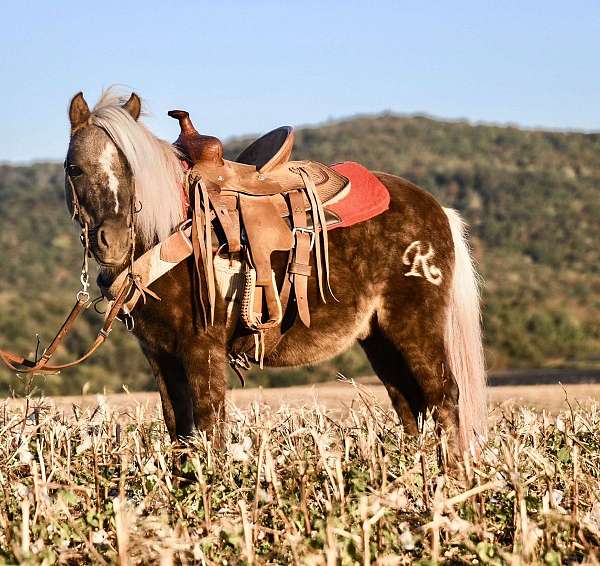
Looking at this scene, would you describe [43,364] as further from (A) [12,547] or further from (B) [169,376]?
(A) [12,547]

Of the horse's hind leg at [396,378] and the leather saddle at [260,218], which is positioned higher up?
the leather saddle at [260,218]

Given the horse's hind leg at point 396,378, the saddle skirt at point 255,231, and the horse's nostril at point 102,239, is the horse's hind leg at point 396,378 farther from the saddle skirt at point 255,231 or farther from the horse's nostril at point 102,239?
the horse's nostril at point 102,239

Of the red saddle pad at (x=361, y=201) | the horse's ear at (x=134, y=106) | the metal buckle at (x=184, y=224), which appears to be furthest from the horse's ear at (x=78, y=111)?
the red saddle pad at (x=361, y=201)

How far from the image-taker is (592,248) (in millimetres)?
42375

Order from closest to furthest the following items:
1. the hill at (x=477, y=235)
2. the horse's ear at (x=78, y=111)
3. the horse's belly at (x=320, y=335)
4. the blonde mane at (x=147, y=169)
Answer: the blonde mane at (x=147, y=169) → the horse's ear at (x=78, y=111) → the horse's belly at (x=320, y=335) → the hill at (x=477, y=235)

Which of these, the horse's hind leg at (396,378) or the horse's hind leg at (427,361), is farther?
the horse's hind leg at (396,378)

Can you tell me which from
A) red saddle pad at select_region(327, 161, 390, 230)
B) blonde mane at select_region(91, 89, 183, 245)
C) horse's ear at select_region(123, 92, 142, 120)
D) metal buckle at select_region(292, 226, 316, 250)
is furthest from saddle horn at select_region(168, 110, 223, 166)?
red saddle pad at select_region(327, 161, 390, 230)

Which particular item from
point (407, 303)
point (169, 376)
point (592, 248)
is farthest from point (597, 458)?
point (592, 248)

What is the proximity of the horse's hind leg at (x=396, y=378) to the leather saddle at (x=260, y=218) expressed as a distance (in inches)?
23.2

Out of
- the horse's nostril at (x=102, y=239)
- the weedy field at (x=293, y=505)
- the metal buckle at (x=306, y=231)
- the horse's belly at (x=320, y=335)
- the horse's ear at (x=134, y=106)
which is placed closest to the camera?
the weedy field at (x=293, y=505)

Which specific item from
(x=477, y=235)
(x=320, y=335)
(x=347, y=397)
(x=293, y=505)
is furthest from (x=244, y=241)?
(x=477, y=235)

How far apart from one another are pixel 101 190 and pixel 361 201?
1667 mm

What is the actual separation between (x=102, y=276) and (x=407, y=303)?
1832 millimetres

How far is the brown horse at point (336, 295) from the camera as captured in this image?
5.54 meters
